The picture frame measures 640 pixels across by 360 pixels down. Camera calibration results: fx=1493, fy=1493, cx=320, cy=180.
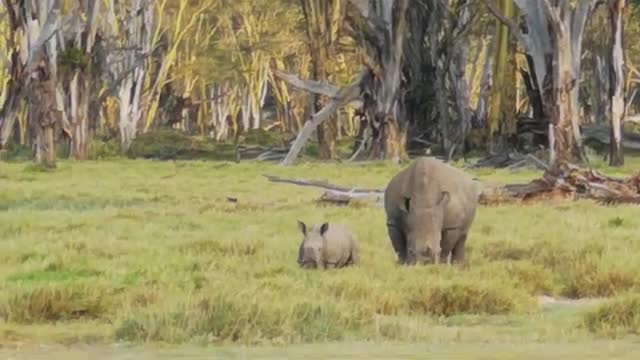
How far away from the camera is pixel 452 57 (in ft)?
139

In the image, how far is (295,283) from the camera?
12172 mm

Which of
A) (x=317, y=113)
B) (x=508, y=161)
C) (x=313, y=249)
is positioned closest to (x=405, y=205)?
(x=313, y=249)

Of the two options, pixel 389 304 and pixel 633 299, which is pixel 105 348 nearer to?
pixel 389 304

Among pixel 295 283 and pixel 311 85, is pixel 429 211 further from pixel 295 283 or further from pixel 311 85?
pixel 311 85

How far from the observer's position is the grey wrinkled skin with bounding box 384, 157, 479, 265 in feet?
44.6

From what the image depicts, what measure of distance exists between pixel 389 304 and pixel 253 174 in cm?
2296

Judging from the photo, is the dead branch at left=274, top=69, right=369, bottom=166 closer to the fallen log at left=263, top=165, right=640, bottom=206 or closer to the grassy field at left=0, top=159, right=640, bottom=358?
the grassy field at left=0, top=159, right=640, bottom=358

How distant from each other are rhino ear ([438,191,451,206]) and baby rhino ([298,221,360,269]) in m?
1.03

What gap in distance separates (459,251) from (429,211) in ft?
2.85

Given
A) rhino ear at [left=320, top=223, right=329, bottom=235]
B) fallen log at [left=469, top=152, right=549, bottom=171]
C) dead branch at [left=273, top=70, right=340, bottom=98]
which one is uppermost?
dead branch at [left=273, top=70, right=340, bottom=98]

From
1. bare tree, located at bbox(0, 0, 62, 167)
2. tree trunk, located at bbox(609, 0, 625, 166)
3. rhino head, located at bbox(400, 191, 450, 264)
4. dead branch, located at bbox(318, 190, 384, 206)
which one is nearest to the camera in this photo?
rhino head, located at bbox(400, 191, 450, 264)

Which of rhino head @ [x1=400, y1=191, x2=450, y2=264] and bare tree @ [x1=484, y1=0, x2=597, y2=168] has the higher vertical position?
bare tree @ [x1=484, y1=0, x2=597, y2=168]

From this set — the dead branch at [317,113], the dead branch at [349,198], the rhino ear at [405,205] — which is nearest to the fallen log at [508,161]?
the dead branch at [317,113]

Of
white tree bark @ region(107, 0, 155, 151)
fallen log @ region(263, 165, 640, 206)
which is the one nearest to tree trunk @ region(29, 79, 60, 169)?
white tree bark @ region(107, 0, 155, 151)
